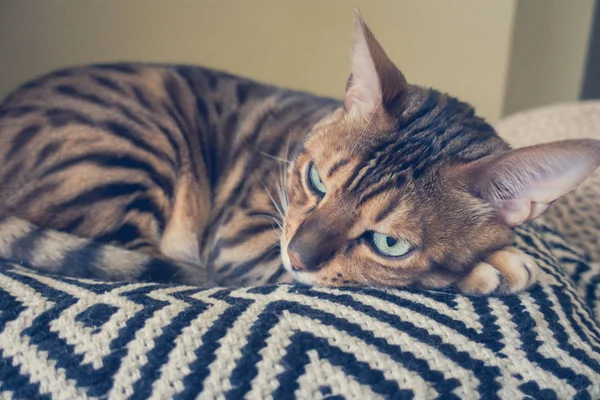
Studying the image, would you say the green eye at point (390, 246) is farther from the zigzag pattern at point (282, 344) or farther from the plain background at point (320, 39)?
the plain background at point (320, 39)

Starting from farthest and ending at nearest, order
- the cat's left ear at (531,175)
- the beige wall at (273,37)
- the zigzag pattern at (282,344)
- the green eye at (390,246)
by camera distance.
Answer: the beige wall at (273,37) < the green eye at (390,246) < the cat's left ear at (531,175) < the zigzag pattern at (282,344)

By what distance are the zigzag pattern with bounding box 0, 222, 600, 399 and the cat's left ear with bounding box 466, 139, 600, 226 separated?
0.55 ft

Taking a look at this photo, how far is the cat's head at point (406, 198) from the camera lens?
2.92 feet

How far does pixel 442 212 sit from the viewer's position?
904 mm

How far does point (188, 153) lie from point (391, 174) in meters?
0.64

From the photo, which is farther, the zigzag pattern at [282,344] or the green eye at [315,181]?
the green eye at [315,181]

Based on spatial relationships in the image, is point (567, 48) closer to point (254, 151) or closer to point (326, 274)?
point (254, 151)

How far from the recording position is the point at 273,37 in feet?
6.86

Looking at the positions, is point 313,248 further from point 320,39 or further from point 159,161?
point 320,39

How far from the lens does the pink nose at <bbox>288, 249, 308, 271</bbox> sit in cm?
92

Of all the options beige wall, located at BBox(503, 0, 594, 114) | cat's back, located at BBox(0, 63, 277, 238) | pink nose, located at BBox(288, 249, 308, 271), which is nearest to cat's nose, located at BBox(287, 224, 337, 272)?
pink nose, located at BBox(288, 249, 308, 271)

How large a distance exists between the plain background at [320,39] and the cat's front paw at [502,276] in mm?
1395

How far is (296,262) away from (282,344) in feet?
0.78

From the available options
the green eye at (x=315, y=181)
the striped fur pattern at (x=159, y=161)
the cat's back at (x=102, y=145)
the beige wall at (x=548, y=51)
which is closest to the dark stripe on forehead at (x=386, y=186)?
the green eye at (x=315, y=181)
